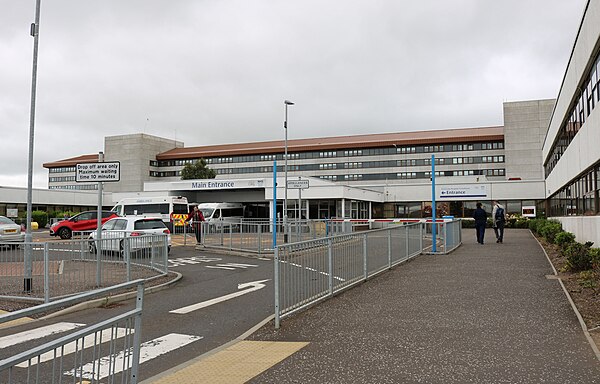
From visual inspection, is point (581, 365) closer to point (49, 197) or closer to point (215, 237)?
point (215, 237)

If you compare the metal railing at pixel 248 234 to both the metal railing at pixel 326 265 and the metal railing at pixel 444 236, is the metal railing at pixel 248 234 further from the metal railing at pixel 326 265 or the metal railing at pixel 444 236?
the metal railing at pixel 326 265

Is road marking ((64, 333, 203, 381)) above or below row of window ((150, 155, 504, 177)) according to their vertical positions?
below

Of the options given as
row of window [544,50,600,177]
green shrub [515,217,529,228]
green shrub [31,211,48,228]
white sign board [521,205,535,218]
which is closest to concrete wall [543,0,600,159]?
row of window [544,50,600,177]

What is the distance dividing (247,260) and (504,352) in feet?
42.5

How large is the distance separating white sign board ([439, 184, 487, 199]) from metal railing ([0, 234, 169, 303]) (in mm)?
40311

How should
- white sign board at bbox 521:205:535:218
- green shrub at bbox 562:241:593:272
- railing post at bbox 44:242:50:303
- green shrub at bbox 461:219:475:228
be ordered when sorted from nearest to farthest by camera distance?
railing post at bbox 44:242:50:303 < green shrub at bbox 562:241:593:272 < green shrub at bbox 461:219:475:228 < white sign board at bbox 521:205:535:218

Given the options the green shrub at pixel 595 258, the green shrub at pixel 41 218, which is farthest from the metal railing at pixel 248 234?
the green shrub at pixel 41 218

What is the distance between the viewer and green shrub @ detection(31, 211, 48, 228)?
51344 millimetres

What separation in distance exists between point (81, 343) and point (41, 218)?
177ft

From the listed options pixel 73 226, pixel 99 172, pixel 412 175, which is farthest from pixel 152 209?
pixel 412 175

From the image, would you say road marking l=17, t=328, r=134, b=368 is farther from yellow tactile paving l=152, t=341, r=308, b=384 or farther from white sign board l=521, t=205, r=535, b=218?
white sign board l=521, t=205, r=535, b=218

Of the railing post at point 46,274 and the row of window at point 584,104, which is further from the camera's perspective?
the row of window at point 584,104

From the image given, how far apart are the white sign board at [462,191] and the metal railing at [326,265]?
36.5 metres

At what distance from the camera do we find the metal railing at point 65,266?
10.2 meters
